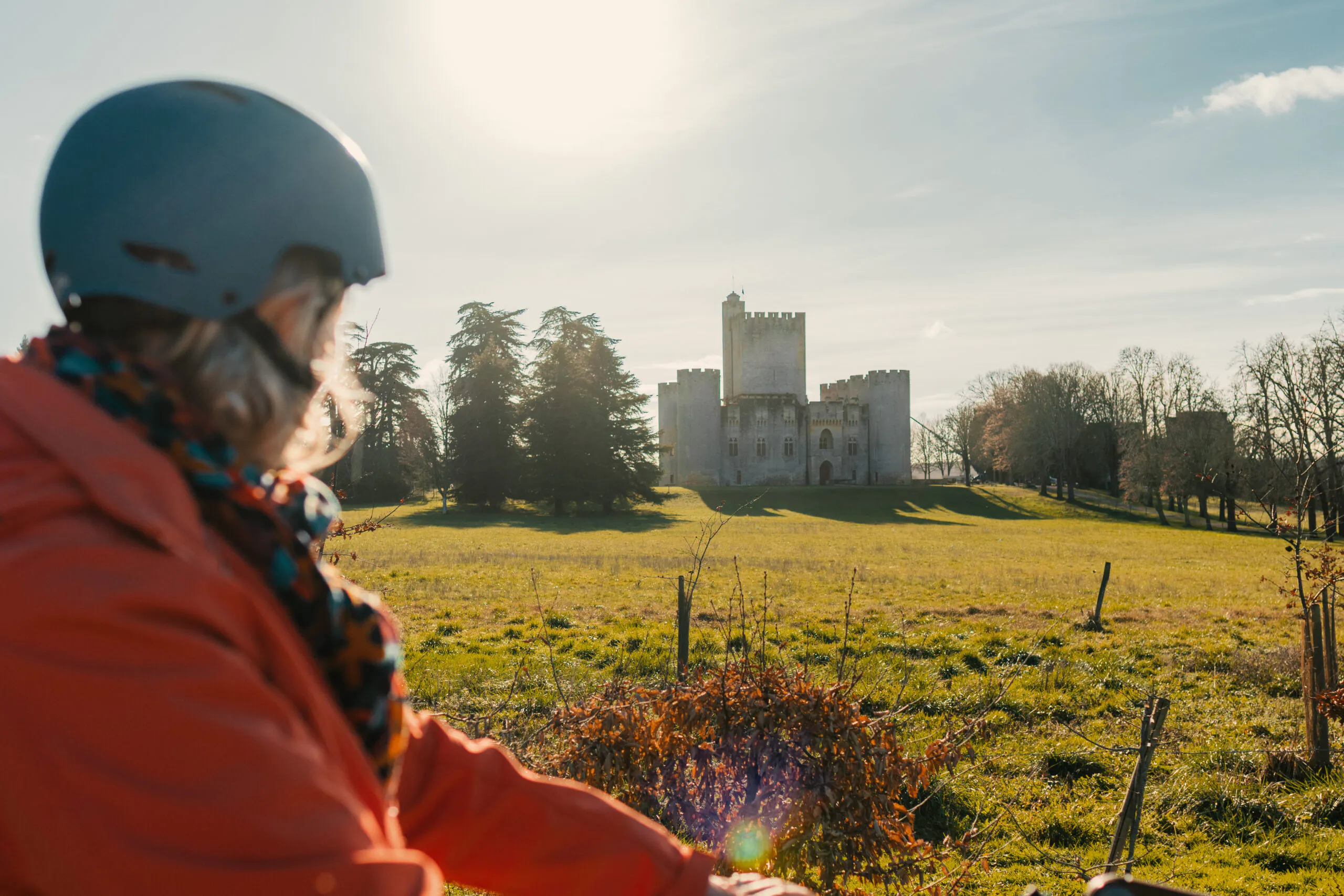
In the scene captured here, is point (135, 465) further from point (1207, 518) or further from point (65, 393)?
point (1207, 518)

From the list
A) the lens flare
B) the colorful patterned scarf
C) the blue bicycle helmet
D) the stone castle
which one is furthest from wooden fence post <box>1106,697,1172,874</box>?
the stone castle

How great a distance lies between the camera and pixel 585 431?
39750 millimetres

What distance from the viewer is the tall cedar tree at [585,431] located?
1561 inches

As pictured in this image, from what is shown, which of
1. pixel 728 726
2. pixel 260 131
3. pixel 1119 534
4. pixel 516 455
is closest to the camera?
pixel 260 131

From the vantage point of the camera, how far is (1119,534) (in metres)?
34.3

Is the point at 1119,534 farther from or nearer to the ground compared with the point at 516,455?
nearer to the ground

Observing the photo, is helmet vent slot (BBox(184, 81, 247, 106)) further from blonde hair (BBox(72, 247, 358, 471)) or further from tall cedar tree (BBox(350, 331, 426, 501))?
tall cedar tree (BBox(350, 331, 426, 501))

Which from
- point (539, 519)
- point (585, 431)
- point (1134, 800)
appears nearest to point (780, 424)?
point (585, 431)

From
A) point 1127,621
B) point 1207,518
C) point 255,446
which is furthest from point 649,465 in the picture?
point 255,446

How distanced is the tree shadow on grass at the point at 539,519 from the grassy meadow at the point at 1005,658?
7.99 metres

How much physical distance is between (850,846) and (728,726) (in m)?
0.67

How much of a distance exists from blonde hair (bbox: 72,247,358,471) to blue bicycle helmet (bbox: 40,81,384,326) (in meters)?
0.02

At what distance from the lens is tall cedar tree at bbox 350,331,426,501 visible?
138 feet

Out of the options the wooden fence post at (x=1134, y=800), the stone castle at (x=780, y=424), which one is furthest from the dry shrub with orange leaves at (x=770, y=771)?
the stone castle at (x=780, y=424)
